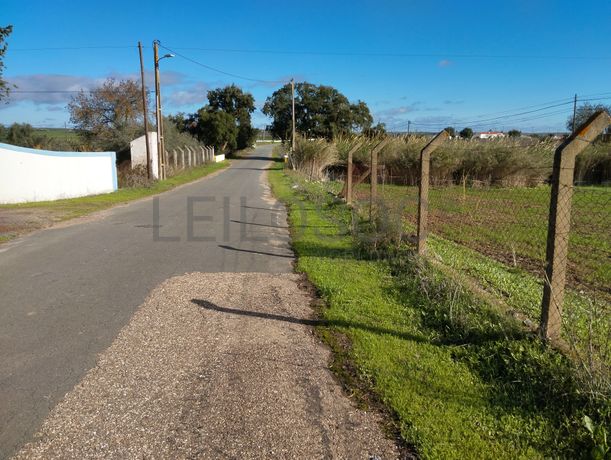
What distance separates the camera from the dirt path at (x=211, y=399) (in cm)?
300

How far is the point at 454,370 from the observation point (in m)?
3.95

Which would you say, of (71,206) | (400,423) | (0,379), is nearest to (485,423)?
(400,423)

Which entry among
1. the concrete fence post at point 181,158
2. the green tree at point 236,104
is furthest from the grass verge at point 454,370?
the green tree at point 236,104

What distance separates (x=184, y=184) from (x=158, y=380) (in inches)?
992

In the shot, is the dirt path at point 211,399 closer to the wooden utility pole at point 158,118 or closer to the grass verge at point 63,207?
the grass verge at point 63,207

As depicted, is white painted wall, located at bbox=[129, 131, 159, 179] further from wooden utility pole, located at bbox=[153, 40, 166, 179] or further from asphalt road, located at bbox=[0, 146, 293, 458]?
asphalt road, located at bbox=[0, 146, 293, 458]

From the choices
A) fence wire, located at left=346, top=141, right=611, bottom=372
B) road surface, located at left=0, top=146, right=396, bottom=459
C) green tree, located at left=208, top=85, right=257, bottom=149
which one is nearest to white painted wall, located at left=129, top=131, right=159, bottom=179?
fence wire, located at left=346, top=141, right=611, bottom=372

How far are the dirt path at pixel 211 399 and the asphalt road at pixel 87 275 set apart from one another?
0.23 m

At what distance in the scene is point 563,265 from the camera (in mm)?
4145

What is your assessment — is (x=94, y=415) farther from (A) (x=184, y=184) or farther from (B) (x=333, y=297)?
(A) (x=184, y=184)

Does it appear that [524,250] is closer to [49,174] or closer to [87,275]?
[87,275]

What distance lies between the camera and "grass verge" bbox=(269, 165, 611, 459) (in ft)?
9.98

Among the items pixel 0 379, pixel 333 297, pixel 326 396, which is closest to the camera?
pixel 326 396

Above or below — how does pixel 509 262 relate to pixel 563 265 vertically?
below
